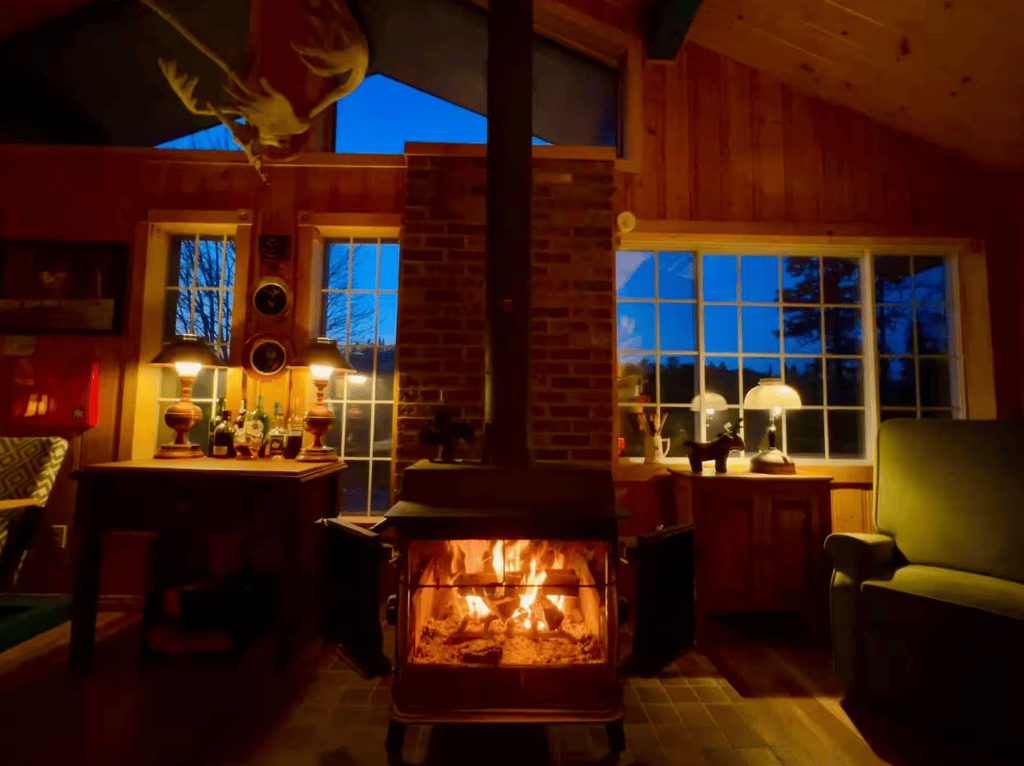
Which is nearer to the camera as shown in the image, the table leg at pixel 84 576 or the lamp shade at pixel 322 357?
the table leg at pixel 84 576

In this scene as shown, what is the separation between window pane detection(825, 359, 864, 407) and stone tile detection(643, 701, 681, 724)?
89.4 inches

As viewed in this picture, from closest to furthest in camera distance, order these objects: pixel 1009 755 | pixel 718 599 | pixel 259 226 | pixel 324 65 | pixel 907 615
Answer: pixel 1009 755, pixel 907 615, pixel 718 599, pixel 324 65, pixel 259 226

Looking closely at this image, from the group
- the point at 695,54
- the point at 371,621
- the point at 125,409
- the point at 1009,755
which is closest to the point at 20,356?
the point at 125,409

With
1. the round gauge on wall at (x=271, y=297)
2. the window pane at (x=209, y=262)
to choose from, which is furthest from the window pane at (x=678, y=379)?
the window pane at (x=209, y=262)

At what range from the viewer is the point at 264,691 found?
2037 millimetres

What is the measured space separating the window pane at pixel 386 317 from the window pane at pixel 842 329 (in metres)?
2.72

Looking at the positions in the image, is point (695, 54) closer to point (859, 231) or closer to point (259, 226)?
point (859, 231)

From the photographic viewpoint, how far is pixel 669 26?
3021 millimetres

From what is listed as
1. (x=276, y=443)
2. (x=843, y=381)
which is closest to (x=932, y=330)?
(x=843, y=381)

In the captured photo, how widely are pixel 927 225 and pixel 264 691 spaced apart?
4.19 meters

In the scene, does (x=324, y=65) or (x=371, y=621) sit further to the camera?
(x=324, y=65)

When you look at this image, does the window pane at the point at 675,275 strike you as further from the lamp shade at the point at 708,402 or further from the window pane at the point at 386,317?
the window pane at the point at 386,317

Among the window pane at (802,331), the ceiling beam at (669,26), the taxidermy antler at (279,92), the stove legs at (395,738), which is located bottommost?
the stove legs at (395,738)

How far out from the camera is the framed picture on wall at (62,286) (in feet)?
9.84
